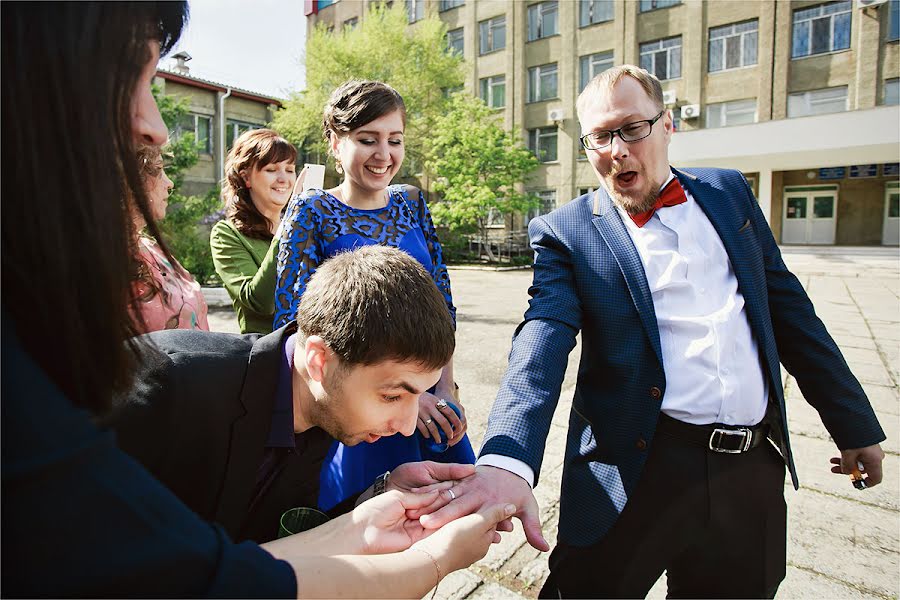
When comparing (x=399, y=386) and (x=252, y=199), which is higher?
(x=252, y=199)

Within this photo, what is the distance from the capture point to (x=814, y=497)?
3.35 meters

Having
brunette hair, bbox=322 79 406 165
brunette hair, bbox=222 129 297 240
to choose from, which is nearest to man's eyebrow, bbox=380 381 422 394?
brunette hair, bbox=322 79 406 165

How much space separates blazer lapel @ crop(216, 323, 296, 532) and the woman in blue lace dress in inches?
19.3

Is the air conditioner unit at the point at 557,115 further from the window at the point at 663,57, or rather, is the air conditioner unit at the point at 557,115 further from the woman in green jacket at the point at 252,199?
the woman in green jacket at the point at 252,199

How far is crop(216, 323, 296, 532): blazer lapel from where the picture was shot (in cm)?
141

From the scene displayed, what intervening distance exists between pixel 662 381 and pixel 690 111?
25042 mm

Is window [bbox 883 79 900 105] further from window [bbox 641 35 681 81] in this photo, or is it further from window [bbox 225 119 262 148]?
window [bbox 225 119 262 148]

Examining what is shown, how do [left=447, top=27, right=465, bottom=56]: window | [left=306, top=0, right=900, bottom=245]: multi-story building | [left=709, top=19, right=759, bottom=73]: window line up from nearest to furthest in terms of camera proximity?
[left=306, top=0, right=900, bottom=245]: multi-story building → [left=709, top=19, right=759, bottom=73]: window → [left=447, top=27, right=465, bottom=56]: window

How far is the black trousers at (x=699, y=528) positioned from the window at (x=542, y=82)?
27.8 m

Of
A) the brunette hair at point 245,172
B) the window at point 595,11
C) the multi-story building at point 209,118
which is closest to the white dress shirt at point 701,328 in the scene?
the brunette hair at point 245,172

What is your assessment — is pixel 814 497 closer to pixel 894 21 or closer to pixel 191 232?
pixel 191 232

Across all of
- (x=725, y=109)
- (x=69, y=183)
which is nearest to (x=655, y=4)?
(x=725, y=109)

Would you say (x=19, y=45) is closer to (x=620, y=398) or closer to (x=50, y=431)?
(x=50, y=431)

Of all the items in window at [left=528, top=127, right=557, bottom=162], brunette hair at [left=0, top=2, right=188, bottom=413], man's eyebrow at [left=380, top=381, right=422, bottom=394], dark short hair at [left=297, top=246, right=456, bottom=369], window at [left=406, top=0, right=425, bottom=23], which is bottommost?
man's eyebrow at [left=380, top=381, right=422, bottom=394]
